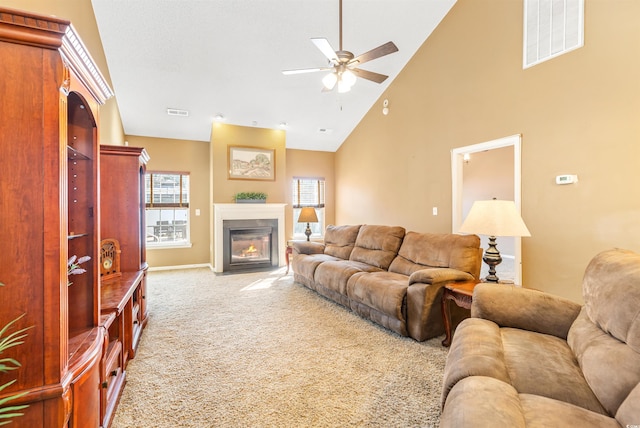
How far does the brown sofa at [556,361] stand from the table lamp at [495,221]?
704 millimetres

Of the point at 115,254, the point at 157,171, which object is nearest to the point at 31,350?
the point at 115,254

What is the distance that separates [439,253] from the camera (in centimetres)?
326

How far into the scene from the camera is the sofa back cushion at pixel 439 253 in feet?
9.98

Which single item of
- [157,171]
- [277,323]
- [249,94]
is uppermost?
[249,94]

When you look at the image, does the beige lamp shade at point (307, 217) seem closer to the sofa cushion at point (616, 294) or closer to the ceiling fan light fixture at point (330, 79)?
the ceiling fan light fixture at point (330, 79)

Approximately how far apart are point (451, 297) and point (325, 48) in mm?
2489

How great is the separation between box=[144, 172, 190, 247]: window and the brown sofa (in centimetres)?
595

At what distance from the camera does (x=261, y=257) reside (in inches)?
247

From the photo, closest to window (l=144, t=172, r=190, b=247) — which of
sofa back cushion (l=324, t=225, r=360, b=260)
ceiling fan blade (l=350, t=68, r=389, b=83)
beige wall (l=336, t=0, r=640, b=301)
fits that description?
sofa back cushion (l=324, t=225, r=360, b=260)

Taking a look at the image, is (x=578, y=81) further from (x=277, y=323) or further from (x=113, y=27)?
(x=113, y=27)

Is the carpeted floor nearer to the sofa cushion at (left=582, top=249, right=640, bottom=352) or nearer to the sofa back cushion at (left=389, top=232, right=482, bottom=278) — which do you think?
the sofa back cushion at (left=389, top=232, right=482, bottom=278)

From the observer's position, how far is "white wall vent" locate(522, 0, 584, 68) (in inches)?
117

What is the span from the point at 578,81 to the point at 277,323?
3925 millimetres

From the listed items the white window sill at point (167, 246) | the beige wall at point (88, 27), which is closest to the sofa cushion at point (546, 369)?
the beige wall at point (88, 27)
